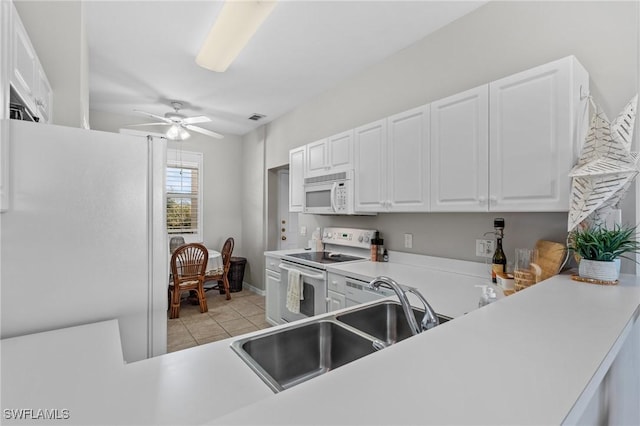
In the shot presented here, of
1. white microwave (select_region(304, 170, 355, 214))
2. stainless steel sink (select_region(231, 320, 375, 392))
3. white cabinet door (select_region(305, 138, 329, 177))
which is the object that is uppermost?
white cabinet door (select_region(305, 138, 329, 177))

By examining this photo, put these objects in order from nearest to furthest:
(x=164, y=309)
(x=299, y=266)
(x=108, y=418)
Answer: (x=108, y=418) → (x=164, y=309) → (x=299, y=266)

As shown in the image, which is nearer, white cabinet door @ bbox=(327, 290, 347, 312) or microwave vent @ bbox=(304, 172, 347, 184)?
white cabinet door @ bbox=(327, 290, 347, 312)

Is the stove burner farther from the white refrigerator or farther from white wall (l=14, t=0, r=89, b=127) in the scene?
white wall (l=14, t=0, r=89, b=127)

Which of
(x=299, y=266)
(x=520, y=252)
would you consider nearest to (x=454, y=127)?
(x=520, y=252)

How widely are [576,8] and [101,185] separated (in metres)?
2.72

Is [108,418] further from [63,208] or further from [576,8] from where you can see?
[576,8]

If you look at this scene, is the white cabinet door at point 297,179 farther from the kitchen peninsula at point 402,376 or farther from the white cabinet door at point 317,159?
the kitchen peninsula at point 402,376

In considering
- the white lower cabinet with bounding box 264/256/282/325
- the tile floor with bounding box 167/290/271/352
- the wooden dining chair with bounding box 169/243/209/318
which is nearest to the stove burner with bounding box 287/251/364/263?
the white lower cabinet with bounding box 264/256/282/325

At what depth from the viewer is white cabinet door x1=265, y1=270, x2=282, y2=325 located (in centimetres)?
322

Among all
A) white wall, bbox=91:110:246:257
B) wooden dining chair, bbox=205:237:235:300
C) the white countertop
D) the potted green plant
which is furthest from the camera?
white wall, bbox=91:110:246:257

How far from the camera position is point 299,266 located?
291 cm

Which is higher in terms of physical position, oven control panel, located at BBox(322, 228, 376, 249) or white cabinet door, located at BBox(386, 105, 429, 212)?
white cabinet door, located at BBox(386, 105, 429, 212)

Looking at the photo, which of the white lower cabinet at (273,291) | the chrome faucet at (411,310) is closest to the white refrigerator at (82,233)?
the chrome faucet at (411,310)

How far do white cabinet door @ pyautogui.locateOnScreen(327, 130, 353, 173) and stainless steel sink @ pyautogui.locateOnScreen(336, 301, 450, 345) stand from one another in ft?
5.10
